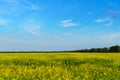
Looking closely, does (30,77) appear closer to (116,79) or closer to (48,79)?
(48,79)

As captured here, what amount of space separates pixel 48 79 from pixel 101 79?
8.66ft

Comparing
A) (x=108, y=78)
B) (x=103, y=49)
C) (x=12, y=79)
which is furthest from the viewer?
(x=103, y=49)

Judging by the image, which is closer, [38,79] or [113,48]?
[38,79]

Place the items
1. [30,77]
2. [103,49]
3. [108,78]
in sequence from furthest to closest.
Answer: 1. [103,49]
2. [108,78]
3. [30,77]

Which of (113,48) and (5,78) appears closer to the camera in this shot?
(5,78)

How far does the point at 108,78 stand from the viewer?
14.6 metres

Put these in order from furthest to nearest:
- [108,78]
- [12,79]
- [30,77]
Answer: [108,78], [30,77], [12,79]

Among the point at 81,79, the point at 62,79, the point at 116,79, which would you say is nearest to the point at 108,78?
the point at 116,79

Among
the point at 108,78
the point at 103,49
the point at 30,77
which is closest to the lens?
the point at 30,77

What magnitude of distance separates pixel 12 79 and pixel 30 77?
1168 mm

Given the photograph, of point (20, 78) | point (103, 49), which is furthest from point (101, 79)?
point (103, 49)

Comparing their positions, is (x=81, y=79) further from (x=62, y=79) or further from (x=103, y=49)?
(x=103, y=49)

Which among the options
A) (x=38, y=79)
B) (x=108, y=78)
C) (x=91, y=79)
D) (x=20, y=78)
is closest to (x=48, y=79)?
(x=38, y=79)

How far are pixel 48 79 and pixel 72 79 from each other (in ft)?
3.57
